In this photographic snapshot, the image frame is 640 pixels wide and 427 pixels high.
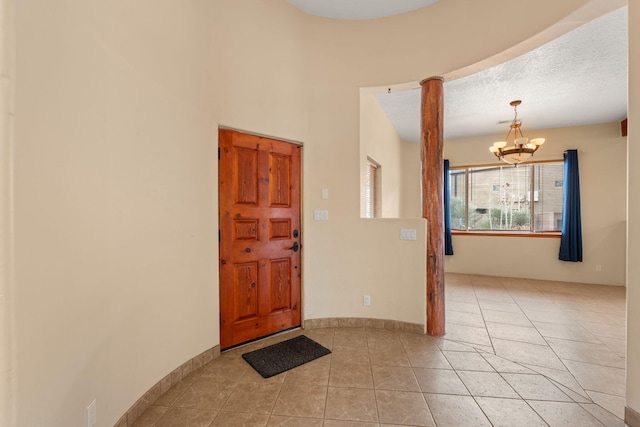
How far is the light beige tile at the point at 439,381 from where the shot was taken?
6.64 ft

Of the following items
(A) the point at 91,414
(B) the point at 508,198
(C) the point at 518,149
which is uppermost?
(C) the point at 518,149

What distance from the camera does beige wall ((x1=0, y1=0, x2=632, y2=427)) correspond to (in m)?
1.08

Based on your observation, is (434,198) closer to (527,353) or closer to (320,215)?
(320,215)

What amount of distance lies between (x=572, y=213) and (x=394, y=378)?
207 inches

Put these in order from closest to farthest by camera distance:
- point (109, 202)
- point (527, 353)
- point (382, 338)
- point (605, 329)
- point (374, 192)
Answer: point (109, 202)
point (527, 353)
point (382, 338)
point (605, 329)
point (374, 192)

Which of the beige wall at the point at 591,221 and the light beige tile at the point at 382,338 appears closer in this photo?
the light beige tile at the point at 382,338

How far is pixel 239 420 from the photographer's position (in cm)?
172

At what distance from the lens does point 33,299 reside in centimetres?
105

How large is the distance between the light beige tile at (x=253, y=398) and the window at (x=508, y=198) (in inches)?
218

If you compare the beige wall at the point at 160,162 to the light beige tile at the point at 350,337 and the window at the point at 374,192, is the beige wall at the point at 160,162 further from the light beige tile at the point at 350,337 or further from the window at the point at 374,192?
the window at the point at 374,192

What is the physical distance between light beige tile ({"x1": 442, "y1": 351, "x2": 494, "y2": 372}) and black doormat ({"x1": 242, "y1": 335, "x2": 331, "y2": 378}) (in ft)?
3.66

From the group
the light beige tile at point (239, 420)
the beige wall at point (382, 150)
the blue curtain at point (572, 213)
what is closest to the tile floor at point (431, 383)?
the light beige tile at point (239, 420)

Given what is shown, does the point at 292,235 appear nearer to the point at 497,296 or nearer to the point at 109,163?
the point at 109,163

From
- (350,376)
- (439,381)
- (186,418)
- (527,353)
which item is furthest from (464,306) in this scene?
(186,418)
